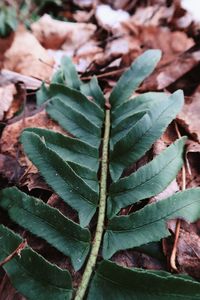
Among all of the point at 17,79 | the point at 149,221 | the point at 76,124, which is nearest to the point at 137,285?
the point at 149,221

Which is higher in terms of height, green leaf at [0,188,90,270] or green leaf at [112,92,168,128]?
green leaf at [112,92,168,128]

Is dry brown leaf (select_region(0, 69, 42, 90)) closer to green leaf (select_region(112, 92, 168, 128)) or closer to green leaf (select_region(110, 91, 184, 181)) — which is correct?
green leaf (select_region(112, 92, 168, 128))

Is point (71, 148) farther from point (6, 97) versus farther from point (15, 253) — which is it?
point (6, 97)

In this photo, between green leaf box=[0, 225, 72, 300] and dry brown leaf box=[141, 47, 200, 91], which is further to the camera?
dry brown leaf box=[141, 47, 200, 91]

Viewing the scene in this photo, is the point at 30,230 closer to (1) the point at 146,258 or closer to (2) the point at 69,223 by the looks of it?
(2) the point at 69,223

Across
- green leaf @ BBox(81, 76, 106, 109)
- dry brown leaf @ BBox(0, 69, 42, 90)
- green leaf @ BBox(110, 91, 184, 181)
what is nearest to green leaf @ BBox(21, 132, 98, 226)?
green leaf @ BBox(110, 91, 184, 181)

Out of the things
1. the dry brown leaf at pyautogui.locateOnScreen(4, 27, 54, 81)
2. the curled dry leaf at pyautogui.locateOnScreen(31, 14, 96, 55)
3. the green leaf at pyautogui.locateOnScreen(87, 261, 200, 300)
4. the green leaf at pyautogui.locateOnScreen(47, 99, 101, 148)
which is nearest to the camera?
the green leaf at pyautogui.locateOnScreen(87, 261, 200, 300)

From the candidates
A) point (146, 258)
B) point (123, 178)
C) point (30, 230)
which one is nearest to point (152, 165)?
point (123, 178)
